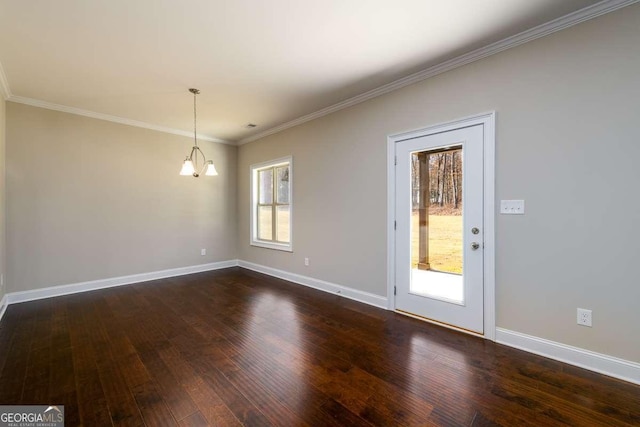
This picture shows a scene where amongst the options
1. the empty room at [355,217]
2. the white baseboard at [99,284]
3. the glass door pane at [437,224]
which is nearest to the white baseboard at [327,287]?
the empty room at [355,217]

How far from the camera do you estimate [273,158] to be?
16.3ft

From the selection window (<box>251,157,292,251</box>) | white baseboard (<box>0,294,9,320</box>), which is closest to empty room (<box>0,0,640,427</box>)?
white baseboard (<box>0,294,9,320</box>)

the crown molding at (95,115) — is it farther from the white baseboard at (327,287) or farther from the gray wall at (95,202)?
the white baseboard at (327,287)

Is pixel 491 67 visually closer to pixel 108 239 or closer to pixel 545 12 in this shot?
pixel 545 12

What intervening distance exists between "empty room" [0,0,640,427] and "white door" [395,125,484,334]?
0.02 meters

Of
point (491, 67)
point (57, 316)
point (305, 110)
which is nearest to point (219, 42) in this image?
Result: point (305, 110)

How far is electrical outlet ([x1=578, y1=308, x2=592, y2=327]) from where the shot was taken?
2074 mm

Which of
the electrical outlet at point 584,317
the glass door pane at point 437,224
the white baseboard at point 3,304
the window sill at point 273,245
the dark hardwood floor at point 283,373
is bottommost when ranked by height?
the dark hardwood floor at point 283,373

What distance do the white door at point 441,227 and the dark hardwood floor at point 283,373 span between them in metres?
0.30

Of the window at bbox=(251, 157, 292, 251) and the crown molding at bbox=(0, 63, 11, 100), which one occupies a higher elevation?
the crown molding at bbox=(0, 63, 11, 100)

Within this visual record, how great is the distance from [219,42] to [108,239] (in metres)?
3.63

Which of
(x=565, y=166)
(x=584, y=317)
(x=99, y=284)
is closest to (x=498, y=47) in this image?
(x=565, y=166)

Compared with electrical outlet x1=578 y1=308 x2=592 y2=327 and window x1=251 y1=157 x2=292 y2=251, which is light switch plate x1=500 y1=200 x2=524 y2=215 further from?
window x1=251 y1=157 x2=292 y2=251

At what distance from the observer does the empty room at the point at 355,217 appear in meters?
1.85
